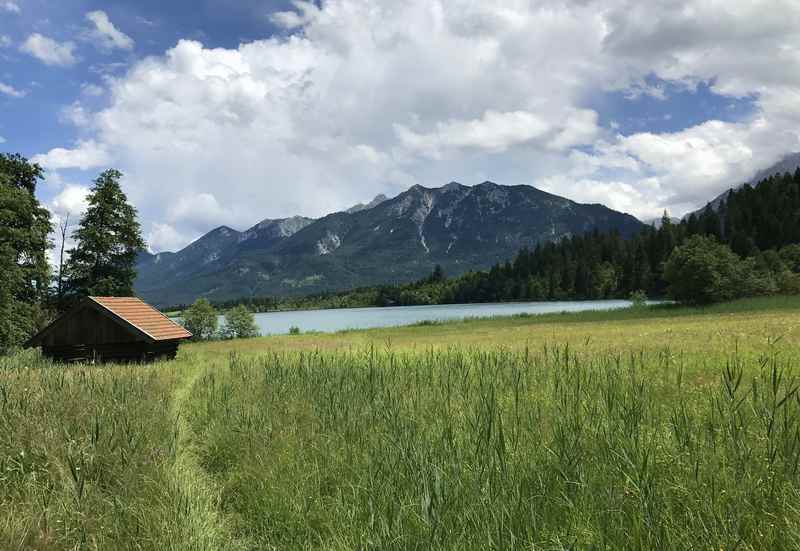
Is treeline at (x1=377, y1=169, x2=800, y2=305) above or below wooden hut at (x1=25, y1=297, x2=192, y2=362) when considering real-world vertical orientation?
above

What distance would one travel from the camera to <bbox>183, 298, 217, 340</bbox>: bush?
57125 millimetres

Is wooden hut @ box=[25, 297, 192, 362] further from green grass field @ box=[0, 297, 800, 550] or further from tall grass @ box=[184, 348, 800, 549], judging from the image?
tall grass @ box=[184, 348, 800, 549]

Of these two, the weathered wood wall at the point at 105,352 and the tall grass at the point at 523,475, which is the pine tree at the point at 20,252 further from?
the tall grass at the point at 523,475

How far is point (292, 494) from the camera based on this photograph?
4547 millimetres

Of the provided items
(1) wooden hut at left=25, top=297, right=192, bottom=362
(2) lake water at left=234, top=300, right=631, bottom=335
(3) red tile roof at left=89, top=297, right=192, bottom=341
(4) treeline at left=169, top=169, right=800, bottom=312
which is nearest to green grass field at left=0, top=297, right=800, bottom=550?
(3) red tile roof at left=89, top=297, right=192, bottom=341

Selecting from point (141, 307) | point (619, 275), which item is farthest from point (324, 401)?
point (619, 275)

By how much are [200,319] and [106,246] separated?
65.5 ft

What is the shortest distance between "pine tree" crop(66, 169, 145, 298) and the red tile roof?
17343 mm

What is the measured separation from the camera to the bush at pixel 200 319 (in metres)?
57.1

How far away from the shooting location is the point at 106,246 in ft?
128

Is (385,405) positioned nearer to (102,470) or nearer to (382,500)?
(382,500)

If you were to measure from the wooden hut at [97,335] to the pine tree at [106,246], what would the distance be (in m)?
16.2

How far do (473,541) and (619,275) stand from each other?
5645 inches

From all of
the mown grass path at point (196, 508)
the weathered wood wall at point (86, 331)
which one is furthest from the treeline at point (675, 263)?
the mown grass path at point (196, 508)
